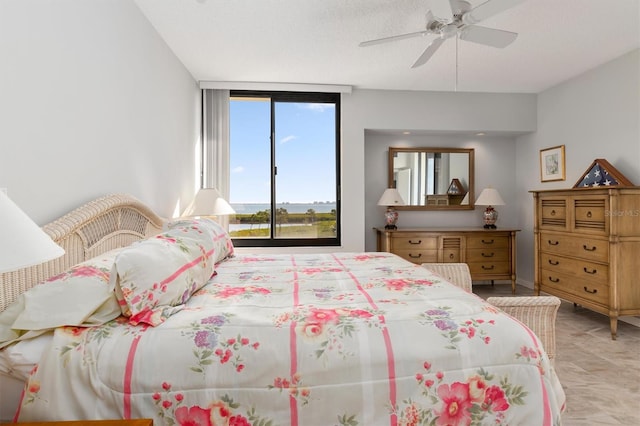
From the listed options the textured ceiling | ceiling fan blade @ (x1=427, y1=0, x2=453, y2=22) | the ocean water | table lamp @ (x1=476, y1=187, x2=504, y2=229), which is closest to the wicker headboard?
the textured ceiling

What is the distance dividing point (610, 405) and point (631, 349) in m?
1.10

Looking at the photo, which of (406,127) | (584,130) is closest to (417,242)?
(406,127)

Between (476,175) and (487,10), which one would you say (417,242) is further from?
(487,10)

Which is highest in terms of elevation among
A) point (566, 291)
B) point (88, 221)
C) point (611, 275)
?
point (88, 221)

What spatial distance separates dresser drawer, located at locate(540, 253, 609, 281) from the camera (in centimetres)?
310

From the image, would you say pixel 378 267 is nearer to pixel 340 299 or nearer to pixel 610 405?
pixel 340 299

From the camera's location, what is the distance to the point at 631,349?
9.12 ft

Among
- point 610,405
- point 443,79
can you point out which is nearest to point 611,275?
point 610,405

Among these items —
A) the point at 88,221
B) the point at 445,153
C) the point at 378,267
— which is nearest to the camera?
the point at 88,221

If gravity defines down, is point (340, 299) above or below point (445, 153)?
below

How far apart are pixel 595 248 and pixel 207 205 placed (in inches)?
136

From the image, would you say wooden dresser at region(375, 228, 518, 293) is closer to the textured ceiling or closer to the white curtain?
the textured ceiling

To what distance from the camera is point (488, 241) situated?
14.5ft

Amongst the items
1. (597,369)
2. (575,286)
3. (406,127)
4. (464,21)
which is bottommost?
(597,369)
